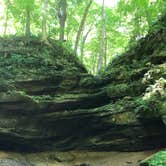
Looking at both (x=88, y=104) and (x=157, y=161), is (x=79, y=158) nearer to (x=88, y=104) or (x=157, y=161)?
(x=88, y=104)

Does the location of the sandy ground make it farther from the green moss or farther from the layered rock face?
the green moss

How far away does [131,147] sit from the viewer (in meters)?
12.4

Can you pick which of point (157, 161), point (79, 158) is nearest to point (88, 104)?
point (79, 158)

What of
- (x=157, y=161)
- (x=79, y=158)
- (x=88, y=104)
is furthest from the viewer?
(x=88, y=104)

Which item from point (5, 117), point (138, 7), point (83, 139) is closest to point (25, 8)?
point (138, 7)

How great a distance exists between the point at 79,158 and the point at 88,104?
2.57 metres

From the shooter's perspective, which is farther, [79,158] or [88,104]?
[88,104]

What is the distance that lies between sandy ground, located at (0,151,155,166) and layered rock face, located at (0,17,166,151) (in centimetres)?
31

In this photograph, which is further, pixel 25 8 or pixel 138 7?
pixel 138 7

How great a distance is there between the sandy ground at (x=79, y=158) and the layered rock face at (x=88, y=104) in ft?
1.01

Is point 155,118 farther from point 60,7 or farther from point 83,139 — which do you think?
point 60,7

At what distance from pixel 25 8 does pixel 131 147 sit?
13281mm

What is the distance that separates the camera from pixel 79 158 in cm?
1313

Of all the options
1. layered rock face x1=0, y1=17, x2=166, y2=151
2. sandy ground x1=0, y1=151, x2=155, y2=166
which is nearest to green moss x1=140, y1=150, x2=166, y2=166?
layered rock face x1=0, y1=17, x2=166, y2=151
